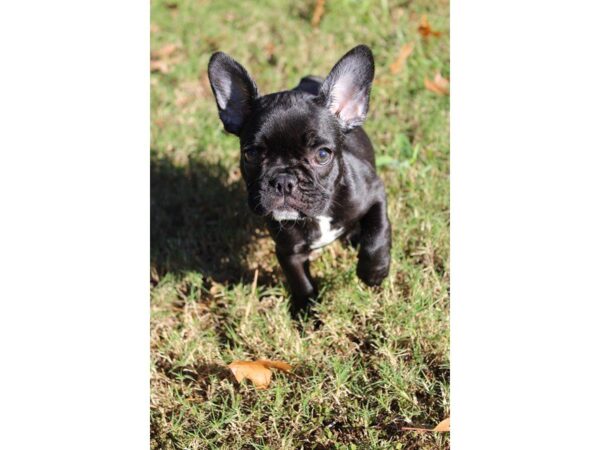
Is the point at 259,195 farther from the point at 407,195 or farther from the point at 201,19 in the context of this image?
the point at 201,19

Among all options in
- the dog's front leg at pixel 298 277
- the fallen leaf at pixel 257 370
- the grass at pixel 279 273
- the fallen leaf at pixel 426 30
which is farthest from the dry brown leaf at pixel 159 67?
the fallen leaf at pixel 257 370

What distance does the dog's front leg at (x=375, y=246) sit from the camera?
340 centimetres

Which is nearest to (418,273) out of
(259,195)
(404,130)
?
(259,195)

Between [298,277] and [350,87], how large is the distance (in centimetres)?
90

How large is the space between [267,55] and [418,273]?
8.26 feet

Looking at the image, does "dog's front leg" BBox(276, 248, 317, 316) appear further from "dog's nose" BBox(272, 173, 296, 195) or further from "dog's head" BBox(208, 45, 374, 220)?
"dog's nose" BBox(272, 173, 296, 195)

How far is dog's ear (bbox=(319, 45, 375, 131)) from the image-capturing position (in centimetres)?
310

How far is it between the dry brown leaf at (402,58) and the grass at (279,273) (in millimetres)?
44

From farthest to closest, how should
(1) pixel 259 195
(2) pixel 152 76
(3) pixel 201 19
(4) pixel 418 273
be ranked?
(3) pixel 201 19
(2) pixel 152 76
(4) pixel 418 273
(1) pixel 259 195

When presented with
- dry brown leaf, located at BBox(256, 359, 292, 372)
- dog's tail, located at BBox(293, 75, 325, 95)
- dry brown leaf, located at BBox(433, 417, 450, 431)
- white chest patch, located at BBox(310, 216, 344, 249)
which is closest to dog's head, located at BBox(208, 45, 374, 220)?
white chest patch, located at BBox(310, 216, 344, 249)

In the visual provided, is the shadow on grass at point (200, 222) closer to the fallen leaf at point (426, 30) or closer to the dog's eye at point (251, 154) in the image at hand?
the dog's eye at point (251, 154)

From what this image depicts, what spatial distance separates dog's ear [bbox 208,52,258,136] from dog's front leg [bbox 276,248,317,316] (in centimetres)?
62
